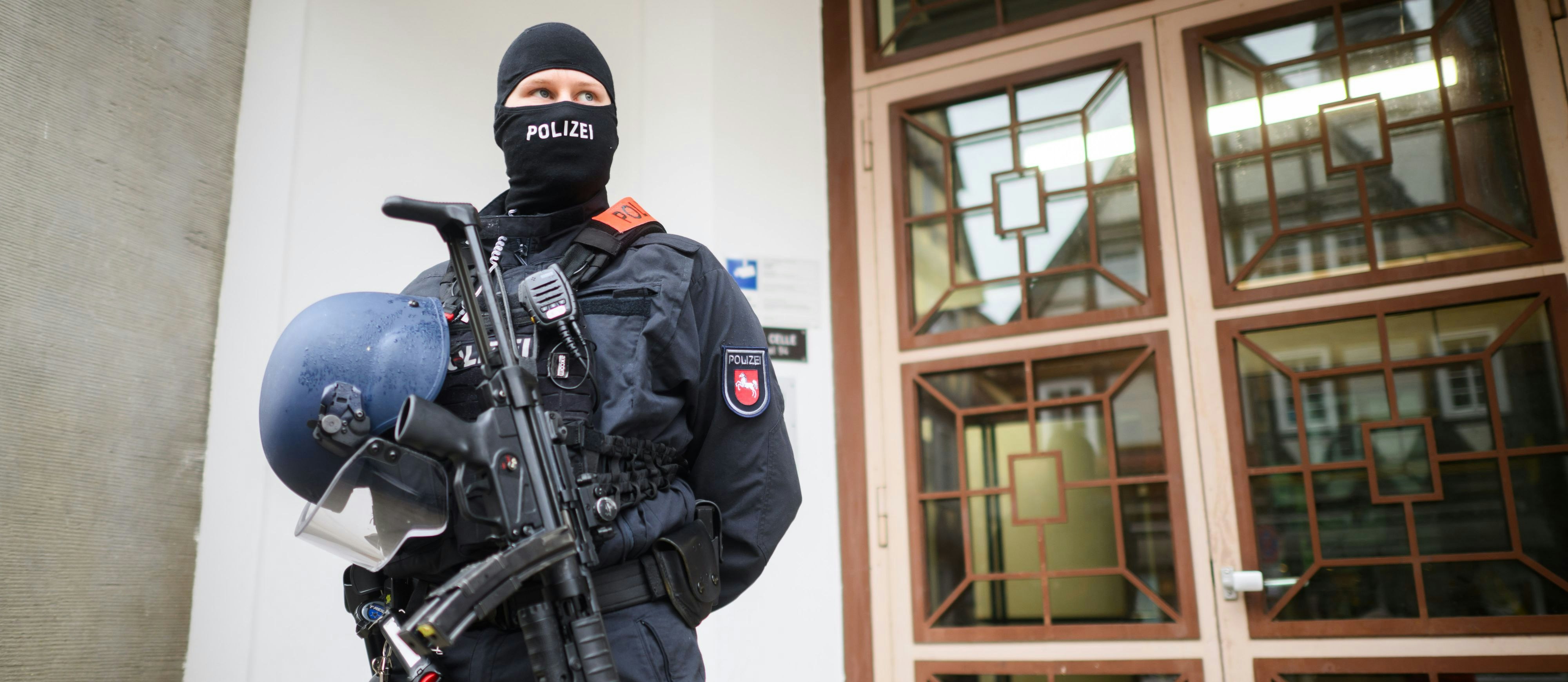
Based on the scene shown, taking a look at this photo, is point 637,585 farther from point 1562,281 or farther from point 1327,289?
point 1562,281

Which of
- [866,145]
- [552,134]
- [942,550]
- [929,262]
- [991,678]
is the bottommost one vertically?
[991,678]

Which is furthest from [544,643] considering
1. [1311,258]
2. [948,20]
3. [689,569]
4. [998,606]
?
[948,20]

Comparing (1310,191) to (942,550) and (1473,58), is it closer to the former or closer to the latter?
(1473,58)

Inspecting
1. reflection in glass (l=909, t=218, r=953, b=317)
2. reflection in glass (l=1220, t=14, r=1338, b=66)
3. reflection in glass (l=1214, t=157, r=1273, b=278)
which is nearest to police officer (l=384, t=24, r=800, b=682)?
reflection in glass (l=909, t=218, r=953, b=317)

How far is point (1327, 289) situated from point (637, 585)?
194 cm

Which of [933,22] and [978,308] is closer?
[978,308]

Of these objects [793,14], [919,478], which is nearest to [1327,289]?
[919,478]

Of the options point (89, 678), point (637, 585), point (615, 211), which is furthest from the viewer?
point (89, 678)

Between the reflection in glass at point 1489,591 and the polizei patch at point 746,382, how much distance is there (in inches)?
67.9

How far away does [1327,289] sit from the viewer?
2537 mm

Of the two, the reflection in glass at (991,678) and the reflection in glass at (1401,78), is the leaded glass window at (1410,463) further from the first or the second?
the reflection in glass at (991,678)

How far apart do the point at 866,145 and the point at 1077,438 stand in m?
1.06

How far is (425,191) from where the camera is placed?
9.62 feet

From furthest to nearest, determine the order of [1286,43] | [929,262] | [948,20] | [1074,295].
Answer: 1. [948,20]
2. [929,262]
3. [1074,295]
4. [1286,43]
